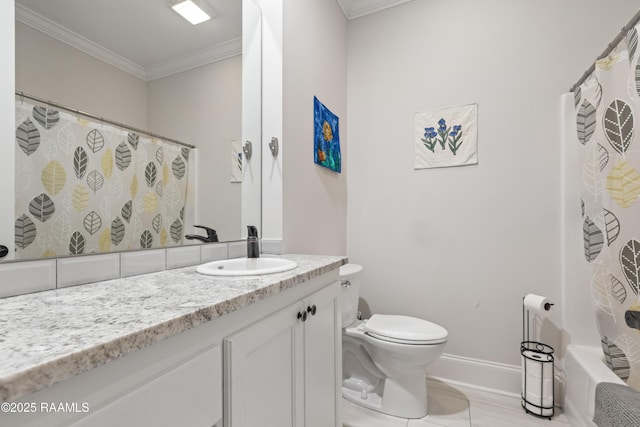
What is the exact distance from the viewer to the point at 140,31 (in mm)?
1057

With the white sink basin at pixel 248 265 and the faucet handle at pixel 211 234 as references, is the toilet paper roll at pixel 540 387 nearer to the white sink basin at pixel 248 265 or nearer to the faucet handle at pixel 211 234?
the white sink basin at pixel 248 265

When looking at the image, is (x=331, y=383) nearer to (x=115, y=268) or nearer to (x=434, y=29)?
(x=115, y=268)

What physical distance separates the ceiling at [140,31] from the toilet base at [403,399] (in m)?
1.88

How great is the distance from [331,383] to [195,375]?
815 mm

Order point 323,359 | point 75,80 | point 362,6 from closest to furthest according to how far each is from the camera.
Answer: point 75,80 → point 323,359 → point 362,6

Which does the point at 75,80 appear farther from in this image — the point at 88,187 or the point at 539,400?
the point at 539,400

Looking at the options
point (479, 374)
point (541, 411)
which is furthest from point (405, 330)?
point (541, 411)

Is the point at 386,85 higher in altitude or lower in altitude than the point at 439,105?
higher

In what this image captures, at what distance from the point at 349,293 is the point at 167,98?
139 cm

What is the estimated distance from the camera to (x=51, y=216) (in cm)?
80

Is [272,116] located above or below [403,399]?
above

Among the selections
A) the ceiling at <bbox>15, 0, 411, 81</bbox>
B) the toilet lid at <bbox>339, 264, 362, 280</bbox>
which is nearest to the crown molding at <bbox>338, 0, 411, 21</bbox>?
the ceiling at <bbox>15, 0, 411, 81</bbox>

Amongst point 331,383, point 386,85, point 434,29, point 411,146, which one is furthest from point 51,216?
point 434,29

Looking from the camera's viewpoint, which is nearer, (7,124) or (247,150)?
(7,124)
